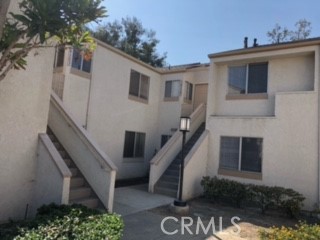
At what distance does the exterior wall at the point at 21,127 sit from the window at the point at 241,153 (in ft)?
27.9

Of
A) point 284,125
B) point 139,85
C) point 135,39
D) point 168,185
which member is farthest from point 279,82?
point 135,39

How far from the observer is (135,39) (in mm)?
31125

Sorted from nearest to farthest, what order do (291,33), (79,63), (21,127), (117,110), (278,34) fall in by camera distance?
(21,127), (79,63), (117,110), (291,33), (278,34)

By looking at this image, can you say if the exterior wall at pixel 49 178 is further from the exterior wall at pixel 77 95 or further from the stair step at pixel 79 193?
the exterior wall at pixel 77 95

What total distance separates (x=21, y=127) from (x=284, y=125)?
9932mm

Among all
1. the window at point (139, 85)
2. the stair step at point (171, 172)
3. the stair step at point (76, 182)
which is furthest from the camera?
the window at point (139, 85)

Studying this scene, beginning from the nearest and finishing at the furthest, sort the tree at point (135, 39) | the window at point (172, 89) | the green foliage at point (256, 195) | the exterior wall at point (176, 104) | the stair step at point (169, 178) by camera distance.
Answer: the green foliage at point (256, 195) < the stair step at point (169, 178) < the exterior wall at point (176, 104) < the window at point (172, 89) < the tree at point (135, 39)

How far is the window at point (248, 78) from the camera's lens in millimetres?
13273

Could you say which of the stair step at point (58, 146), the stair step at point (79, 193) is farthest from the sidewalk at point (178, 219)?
the stair step at point (58, 146)

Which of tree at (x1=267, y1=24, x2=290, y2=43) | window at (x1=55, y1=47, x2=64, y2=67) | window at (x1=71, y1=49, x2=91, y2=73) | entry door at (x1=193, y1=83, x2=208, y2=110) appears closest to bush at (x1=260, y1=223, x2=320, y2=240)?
window at (x1=71, y1=49, x2=91, y2=73)

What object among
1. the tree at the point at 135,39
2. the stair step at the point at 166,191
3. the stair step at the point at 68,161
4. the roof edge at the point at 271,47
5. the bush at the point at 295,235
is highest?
the tree at the point at 135,39

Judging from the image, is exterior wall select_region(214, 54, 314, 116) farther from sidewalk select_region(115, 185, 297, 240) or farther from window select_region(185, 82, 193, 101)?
sidewalk select_region(115, 185, 297, 240)

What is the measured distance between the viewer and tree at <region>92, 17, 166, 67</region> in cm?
3033

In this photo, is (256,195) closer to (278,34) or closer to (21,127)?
(21,127)
